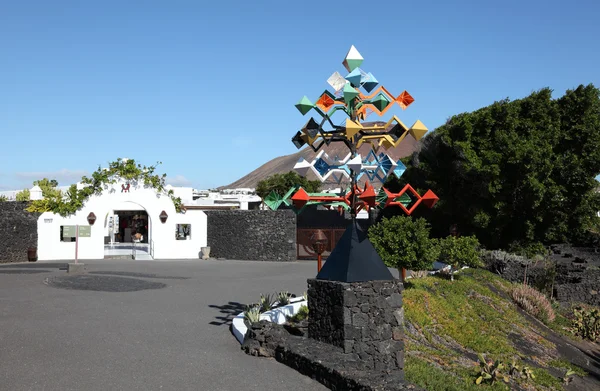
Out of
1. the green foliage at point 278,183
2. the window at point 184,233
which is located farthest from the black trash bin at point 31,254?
the green foliage at point 278,183

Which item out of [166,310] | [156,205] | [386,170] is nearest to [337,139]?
[386,170]

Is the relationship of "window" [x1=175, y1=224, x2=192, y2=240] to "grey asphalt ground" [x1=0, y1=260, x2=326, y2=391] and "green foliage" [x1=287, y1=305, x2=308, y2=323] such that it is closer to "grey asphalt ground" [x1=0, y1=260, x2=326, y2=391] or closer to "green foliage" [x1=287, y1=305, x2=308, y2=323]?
"grey asphalt ground" [x1=0, y1=260, x2=326, y2=391]

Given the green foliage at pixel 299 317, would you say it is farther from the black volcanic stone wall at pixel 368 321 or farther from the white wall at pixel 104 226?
the white wall at pixel 104 226

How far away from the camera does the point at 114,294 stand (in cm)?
1580

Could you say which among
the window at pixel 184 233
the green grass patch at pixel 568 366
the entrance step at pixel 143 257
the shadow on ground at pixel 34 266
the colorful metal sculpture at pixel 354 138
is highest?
the colorful metal sculpture at pixel 354 138

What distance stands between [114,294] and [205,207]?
26.5 metres

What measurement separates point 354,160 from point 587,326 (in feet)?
44.9

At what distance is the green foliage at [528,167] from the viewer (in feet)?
90.3

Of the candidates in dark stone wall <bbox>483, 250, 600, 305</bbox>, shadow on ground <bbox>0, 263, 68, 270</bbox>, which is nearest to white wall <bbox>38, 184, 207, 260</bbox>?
shadow on ground <bbox>0, 263, 68, 270</bbox>

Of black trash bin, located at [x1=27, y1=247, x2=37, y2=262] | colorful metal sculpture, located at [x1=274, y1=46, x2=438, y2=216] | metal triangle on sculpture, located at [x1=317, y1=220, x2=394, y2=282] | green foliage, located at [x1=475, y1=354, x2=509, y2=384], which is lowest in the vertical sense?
green foliage, located at [x1=475, y1=354, x2=509, y2=384]

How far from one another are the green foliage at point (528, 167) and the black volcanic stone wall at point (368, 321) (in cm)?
1988

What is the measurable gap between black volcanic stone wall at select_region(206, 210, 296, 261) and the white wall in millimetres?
1321

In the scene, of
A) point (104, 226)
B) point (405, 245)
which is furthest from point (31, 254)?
point (405, 245)

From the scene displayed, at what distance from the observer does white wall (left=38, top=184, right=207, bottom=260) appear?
27.8m
